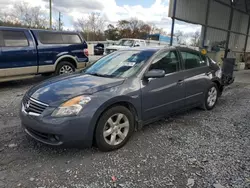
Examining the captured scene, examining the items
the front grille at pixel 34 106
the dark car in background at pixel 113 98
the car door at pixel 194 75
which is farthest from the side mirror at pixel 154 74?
the front grille at pixel 34 106

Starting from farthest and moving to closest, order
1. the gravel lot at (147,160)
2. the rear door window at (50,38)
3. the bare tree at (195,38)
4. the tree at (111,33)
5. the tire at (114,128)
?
the tree at (111,33) < the bare tree at (195,38) < the rear door window at (50,38) < the tire at (114,128) < the gravel lot at (147,160)

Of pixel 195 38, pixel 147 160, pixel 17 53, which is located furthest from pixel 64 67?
pixel 195 38

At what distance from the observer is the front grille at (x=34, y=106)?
8.88 ft

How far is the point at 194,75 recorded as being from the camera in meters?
4.26

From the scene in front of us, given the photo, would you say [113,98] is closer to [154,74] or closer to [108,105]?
[108,105]

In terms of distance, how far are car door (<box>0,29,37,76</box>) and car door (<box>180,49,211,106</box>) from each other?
4.85 m

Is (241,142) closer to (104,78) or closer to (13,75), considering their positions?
(104,78)

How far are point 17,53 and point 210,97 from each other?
5.66m

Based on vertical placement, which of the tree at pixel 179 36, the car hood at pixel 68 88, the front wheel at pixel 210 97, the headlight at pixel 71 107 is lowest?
the front wheel at pixel 210 97

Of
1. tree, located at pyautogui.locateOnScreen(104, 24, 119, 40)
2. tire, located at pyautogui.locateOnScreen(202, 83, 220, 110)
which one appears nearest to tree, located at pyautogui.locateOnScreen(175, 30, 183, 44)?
tire, located at pyautogui.locateOnScreen(202, 83, 220, 110)

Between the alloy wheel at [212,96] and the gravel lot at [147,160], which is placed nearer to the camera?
the gravel lot at [147,160]

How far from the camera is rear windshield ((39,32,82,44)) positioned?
6.97 meters

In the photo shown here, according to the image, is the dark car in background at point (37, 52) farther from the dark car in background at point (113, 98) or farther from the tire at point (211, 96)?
the tire at point (211, 96)

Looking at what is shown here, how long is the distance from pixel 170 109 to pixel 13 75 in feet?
16.7
